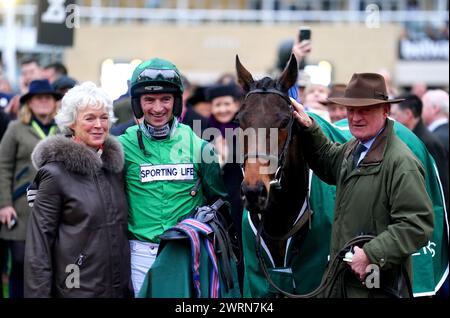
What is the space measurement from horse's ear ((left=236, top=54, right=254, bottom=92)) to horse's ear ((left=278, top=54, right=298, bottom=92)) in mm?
176

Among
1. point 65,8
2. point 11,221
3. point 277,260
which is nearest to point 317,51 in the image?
point 65,8

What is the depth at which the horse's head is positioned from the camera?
4.60m

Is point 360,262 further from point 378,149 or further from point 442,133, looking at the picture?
point 442,133

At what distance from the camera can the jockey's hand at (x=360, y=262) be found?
4516mm

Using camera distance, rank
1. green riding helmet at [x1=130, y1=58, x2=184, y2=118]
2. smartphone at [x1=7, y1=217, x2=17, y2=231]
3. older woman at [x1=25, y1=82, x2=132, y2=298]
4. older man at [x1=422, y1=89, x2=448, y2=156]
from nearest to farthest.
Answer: older woman at [x1=25, y1=82, x2=132, y2=298], green riding helmet at [x1=130, y1=58, x2=184, y2=118], smartphone at [x1=7, y1=217, x2=17, y2=231], older man at [x1=422, y1=89, x2=448, y2=156]

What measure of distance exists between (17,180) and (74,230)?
3.09 m

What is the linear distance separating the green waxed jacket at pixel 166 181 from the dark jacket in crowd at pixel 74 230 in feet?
0.56

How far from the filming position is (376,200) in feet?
15.3

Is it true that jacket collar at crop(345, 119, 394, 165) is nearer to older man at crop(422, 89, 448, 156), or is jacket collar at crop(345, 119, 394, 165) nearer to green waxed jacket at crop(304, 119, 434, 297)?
green waxed jacket at crop(304, 119, 434, 297)

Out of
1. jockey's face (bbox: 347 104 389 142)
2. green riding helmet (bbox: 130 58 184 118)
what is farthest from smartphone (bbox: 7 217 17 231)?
jockey's face (bbox: 347 104 389 142)

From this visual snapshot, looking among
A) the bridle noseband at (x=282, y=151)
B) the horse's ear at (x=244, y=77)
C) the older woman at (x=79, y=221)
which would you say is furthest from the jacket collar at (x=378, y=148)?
the older woman at (x=79, y=221)

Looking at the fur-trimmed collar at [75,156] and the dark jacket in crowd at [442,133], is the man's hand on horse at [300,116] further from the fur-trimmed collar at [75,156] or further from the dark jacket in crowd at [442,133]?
the dark jacket in crowd at [442,133]

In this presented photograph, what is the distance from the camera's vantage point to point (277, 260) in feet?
17.9

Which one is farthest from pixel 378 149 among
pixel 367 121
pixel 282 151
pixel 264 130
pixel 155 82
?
pixel 155 82
